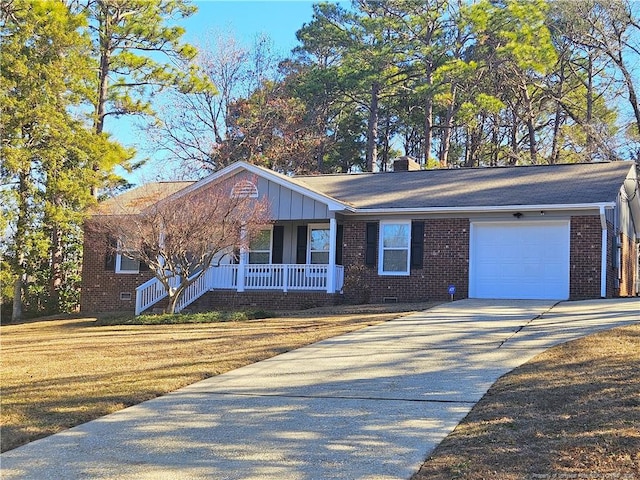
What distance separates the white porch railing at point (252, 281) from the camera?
67.4 feet

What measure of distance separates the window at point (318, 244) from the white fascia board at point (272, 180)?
1.60 meters

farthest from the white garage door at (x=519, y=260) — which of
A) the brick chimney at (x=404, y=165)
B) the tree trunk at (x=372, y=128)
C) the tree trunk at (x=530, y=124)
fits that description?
the tree trunk at (x=372, y=128)

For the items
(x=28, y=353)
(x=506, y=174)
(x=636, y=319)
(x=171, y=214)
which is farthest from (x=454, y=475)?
(x=506, y=174)

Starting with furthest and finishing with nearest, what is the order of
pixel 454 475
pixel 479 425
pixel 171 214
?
pixel 171 214 → pixel 479 425 → pixel 454 475

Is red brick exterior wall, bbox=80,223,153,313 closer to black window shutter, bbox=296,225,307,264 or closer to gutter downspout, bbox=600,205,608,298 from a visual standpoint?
black window shutter, bbox=296,225,307,264

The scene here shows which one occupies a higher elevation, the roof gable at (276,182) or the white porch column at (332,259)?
the roof gable at (276,182)

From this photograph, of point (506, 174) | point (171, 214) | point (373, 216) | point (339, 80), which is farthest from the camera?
point (339, 80)

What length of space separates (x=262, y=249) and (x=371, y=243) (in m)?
3.72

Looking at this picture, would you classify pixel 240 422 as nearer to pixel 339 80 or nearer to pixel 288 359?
pixel 288 359

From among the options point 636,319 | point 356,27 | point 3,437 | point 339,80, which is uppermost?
point 356,27

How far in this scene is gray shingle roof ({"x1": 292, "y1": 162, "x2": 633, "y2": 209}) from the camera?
19.0m

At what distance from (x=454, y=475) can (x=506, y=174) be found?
707 inches

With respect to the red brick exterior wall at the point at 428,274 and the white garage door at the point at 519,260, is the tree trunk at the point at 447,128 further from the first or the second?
the white garage door at the point at 519,260

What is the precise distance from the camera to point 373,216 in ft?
67.6
